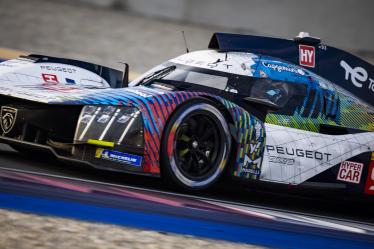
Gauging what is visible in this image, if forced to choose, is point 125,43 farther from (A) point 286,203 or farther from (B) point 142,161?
(B) point 142,161

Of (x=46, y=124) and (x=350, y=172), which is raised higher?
(x=350, y=172)

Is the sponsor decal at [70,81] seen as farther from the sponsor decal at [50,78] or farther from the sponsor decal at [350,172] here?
the sponsor decal at [350,172]

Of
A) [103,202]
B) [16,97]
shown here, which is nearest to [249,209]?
[103,202]

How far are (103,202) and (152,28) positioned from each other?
12.8 m

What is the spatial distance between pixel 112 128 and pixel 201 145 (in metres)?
0.77

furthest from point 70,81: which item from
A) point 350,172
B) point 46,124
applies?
point 350,172

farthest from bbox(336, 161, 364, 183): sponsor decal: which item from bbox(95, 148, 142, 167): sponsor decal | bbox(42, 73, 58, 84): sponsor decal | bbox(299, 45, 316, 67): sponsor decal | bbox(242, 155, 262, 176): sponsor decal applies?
bbox(42, 73, 58, 84): sponsor decal

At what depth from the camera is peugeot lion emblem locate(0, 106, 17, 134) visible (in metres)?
5.64

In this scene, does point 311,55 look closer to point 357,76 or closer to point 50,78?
point 357,76

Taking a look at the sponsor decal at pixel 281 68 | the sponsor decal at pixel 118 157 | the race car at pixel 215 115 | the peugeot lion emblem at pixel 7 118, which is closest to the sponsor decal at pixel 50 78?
the race car at pixel 215 115

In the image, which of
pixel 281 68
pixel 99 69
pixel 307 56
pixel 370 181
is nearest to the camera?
pixel 370 181

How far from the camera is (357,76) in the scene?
7.10 meters

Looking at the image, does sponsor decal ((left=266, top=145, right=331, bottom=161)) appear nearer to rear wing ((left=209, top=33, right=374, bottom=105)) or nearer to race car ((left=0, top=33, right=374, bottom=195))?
race car ((left=0, top=33, right=374, bottom=195))

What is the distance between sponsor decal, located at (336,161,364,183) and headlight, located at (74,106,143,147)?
79.7 inches
